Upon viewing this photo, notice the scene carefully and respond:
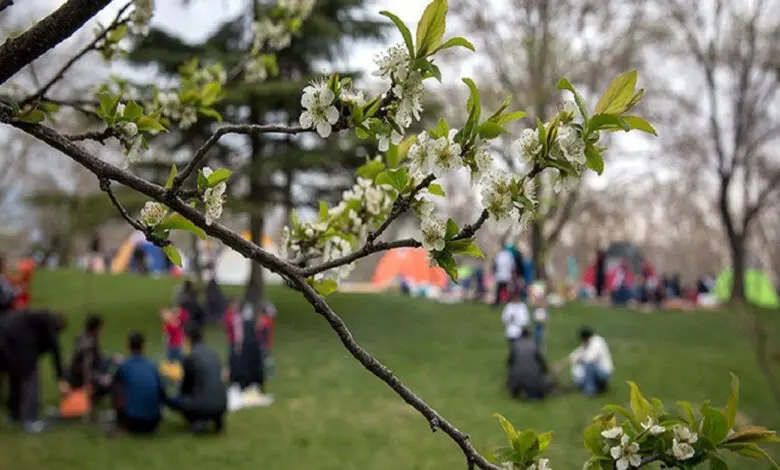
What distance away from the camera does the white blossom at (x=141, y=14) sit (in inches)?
100

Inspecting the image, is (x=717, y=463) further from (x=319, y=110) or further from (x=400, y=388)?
(x=319, y=110)

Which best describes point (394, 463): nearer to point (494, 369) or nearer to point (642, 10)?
point (494, 369)

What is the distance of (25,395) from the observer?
7402 millimetres

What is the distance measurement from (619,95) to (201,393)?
21.8 ft

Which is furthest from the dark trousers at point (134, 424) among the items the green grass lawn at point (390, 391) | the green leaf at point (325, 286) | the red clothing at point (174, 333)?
the green leaf at point (325, 286)

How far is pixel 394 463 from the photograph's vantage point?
6223 mm

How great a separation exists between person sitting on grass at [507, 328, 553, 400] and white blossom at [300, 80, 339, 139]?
7788 mm

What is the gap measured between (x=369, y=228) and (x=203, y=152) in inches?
35.5

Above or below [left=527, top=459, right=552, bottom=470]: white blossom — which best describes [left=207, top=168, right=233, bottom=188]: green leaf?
above

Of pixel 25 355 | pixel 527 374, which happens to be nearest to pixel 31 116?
pixel 25 355

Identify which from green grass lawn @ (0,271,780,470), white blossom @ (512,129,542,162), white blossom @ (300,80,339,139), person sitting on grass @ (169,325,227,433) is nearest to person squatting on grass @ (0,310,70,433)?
green grass lawn @ (0,271,780,470)

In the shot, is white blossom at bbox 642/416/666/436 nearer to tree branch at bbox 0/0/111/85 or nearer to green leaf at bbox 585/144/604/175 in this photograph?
green leaf at bbox 585/144/604/175

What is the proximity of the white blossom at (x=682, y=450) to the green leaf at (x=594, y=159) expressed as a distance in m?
0.61

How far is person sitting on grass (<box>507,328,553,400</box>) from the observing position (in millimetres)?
8797
